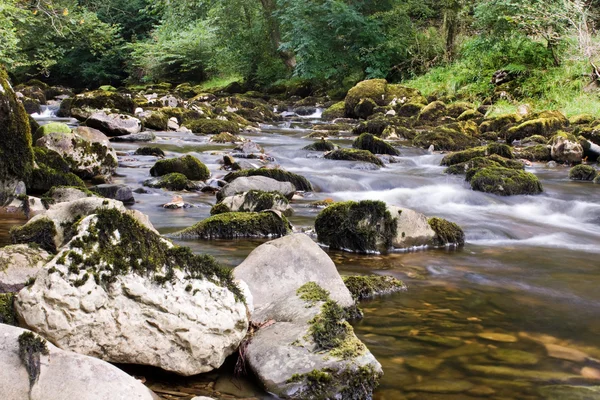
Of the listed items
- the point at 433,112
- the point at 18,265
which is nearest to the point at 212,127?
the point at 433,112

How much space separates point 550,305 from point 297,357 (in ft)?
8.00

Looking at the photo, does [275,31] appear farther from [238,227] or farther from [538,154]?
[238,227]

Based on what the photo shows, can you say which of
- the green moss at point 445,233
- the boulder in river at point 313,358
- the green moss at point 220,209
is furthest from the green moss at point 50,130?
the boulder in river at point 313,358

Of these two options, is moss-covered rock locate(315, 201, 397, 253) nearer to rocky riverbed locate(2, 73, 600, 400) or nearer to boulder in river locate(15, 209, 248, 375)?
rocky riverbed locate(2, 73, 600, 400)

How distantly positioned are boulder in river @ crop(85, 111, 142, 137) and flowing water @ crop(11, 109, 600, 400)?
169 inches

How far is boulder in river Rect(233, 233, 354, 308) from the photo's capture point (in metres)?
3.82

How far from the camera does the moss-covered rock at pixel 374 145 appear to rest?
14258mm

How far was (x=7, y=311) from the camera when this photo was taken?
286 cm

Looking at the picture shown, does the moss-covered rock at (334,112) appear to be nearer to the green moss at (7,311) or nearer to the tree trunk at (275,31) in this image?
the tree trunk at (275,31)

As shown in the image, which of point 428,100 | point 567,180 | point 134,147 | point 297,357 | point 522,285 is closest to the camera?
point 297,357

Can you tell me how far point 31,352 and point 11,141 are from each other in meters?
5.32

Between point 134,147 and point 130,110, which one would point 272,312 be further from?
point 130,110

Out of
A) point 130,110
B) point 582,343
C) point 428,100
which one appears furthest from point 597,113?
point 582,343

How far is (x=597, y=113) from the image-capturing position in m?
17.0
